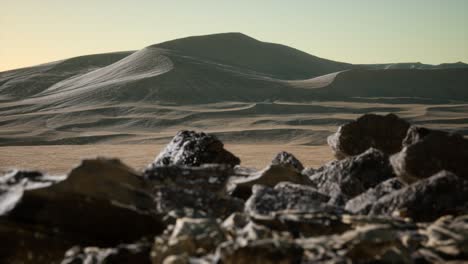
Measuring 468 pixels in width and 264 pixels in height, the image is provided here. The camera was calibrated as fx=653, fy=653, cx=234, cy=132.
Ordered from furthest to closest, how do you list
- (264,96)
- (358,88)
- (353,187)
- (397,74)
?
(397,74)
(358,88)
(264,96)
(353,187)

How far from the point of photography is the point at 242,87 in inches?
3996

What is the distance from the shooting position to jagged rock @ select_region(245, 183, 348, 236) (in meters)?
4.04

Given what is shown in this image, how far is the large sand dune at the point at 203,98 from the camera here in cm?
6053

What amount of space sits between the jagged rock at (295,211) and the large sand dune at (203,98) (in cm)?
4689

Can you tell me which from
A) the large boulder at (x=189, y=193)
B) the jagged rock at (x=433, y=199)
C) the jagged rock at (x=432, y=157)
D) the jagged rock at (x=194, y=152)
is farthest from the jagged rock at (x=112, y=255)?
the jagged rock at (x=194, y=152)

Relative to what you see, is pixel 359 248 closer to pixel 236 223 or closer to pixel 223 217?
pixel 236 223

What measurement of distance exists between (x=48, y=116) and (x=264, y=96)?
114ft

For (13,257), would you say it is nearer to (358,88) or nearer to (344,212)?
(344,212)

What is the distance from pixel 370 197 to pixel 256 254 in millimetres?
1745

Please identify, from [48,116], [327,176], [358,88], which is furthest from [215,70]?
[327,176]

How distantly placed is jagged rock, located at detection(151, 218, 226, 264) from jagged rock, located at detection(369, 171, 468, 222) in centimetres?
140

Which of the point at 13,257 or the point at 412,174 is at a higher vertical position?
the point at 412,174

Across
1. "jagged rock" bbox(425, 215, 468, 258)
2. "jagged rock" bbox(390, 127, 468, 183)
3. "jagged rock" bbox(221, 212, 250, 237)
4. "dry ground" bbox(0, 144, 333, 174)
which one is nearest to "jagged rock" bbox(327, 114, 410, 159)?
"jagged rock" bbox(390, 127, 468, 183)

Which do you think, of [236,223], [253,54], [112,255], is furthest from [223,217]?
[253,54]
